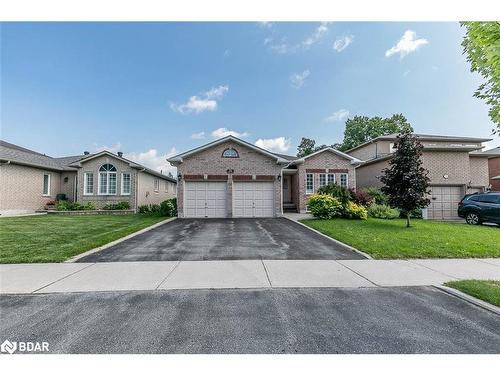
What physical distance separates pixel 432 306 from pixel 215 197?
13.8 metres

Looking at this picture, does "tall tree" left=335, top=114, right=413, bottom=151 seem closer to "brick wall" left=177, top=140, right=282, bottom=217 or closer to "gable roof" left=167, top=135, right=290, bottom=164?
"gable roof" left=167, top=135, right=290, bottom=164

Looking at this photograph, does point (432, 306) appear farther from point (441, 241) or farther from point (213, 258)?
point (441, 241)

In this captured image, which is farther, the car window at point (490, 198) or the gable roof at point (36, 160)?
the gable roof at point (36, 160)

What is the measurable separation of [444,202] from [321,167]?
29.0 ft

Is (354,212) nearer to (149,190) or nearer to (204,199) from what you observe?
(204,199)

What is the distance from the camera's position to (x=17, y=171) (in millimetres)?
16891

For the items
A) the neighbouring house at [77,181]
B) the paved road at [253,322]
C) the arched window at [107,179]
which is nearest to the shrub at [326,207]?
the paved road at [253,322]

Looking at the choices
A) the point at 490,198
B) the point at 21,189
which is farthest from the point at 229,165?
the point at 490,198

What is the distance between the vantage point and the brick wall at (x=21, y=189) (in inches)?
633

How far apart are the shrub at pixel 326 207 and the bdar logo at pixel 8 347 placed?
1342 centimetres

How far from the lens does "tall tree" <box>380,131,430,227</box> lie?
11273 millimetres

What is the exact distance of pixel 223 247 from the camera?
7.71 metres

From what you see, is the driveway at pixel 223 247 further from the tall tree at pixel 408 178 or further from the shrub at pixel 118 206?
the shrub at pixel 118 206

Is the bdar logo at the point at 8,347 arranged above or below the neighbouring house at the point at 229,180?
below
